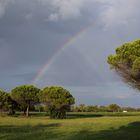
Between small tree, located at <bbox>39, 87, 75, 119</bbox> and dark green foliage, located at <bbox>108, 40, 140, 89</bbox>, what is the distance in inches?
2499

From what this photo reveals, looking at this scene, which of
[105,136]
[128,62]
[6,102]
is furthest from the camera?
[6,102]

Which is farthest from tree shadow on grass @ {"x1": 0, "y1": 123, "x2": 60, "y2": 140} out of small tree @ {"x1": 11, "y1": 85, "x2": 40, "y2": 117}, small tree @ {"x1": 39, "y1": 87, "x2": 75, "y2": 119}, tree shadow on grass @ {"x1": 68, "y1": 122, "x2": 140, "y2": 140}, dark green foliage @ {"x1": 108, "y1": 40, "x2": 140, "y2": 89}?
small tree @ {"x1": 11, "y1": 85, "x2": 40, "y2": 117}

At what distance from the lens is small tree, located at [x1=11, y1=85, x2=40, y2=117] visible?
11325cm

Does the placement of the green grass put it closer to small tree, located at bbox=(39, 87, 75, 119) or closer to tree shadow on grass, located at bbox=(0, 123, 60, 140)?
tree shadow on grass, located at bbox=(0, 123, 60, 140)

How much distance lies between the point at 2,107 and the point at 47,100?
22.8m

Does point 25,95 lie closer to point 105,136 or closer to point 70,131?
point 70,131

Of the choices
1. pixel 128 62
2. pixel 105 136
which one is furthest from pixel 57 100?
pixel 105 136

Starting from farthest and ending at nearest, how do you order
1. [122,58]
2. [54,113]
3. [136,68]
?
[54,113] → [122,58] → [136,68]

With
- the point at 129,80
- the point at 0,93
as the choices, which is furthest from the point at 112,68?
the point at 0,93

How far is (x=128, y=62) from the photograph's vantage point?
1439 inches

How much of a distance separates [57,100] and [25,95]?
15.0m

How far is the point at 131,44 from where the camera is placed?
1427 inches

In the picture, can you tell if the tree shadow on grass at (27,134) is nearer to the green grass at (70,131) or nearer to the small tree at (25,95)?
the green grass at (70,131)

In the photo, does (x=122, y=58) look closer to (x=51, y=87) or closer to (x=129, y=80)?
(x=129, y=80)
